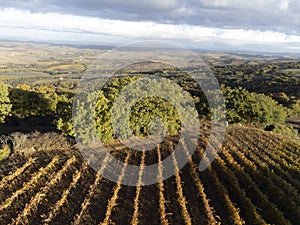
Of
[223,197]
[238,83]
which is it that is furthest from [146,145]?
[238,83]

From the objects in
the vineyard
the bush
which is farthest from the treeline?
the bush

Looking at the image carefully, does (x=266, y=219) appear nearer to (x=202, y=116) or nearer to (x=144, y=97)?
(x=144, y=97)

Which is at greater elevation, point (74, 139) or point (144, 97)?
point (144, 97)

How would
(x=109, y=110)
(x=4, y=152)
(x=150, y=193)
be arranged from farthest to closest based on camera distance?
(x=109, y=110)
(x=4, y=152)
(x=150, y=193)

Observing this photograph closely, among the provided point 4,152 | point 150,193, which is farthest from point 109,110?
point 150,193

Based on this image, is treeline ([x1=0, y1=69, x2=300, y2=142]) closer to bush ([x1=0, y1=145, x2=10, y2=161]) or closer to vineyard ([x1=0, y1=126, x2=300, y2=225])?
vineyard ([x1=0, y1=126, x2=300, y2=225])

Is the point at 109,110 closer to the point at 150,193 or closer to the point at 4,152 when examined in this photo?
the point at 4,152

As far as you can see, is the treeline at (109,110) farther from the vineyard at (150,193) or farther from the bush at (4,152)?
the bush at (4,152)

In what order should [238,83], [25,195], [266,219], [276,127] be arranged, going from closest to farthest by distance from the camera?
[266,219], [25,195], [276,127], [238,83]
